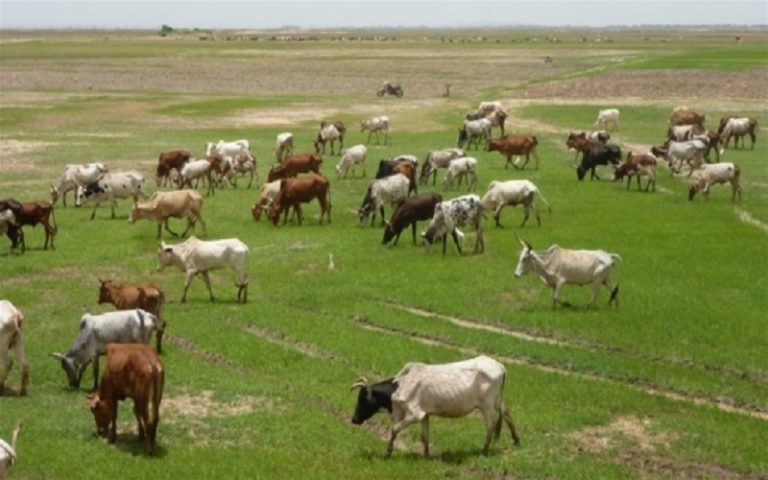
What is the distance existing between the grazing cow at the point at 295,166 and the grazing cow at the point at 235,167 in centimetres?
186

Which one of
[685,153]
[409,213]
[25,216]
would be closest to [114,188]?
[25,216]

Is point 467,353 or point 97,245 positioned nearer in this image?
point 467,353

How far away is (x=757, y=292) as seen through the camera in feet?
73.8

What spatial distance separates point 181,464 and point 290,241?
15.2m

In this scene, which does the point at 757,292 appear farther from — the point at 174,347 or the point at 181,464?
the point at 181,464

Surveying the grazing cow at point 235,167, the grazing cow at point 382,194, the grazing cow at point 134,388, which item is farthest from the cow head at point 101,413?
the grazing cow at point 235,167

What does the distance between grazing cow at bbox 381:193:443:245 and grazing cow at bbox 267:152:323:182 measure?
29.2 ft

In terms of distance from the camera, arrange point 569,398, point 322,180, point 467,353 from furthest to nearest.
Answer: point 322,180
point 467,353
point 569,398

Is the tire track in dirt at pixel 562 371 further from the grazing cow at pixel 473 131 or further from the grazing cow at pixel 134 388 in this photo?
the grazing cow at pixel 473 131

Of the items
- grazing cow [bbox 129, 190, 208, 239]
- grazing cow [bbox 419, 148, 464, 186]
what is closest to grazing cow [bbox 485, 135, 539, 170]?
grazing cow [bbox 419, 148, 464, 186]

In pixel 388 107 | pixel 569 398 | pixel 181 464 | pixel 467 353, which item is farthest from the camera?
pixel 388 107

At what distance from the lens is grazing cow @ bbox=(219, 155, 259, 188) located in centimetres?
3750

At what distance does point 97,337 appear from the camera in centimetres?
1650

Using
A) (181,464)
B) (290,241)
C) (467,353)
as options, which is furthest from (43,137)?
(181,464)
